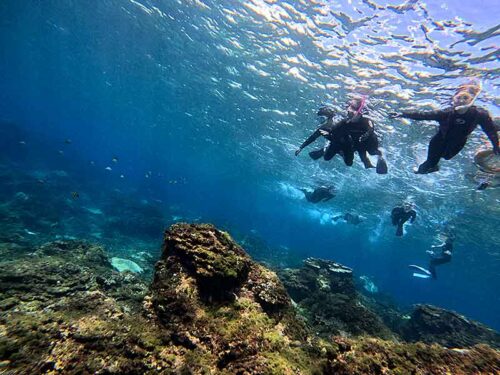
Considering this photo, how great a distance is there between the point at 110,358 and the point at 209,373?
3.25 ft

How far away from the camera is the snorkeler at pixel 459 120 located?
269 inches

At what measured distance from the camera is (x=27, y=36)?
39031 mm

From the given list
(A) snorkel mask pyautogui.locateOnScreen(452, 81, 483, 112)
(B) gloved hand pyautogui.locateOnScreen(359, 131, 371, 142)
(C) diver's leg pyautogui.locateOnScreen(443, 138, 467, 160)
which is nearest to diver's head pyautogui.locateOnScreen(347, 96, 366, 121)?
(B) gloved hand pyautogui.locateOnScreen(359, 131, 371, 142)

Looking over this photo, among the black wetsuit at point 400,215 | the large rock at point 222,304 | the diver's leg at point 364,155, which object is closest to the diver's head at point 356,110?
the diver's leg at point 364,155

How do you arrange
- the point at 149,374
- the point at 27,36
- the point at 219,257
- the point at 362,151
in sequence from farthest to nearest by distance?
1. the point at 27,36
2. the point at 362,151
3. the point at 219,257
4. the point at 149,374

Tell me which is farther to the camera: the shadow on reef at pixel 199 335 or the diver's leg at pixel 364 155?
the diver's leg at pixel 364 155

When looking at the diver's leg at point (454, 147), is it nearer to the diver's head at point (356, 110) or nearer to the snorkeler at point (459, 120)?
the snorkeler at point (459, 120)

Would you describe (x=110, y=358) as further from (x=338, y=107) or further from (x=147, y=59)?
(x=147, y=59)

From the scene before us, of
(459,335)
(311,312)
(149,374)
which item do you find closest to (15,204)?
(311,312)

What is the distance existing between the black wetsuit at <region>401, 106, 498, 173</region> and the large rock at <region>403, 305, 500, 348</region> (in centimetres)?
714

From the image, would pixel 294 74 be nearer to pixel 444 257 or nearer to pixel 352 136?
pixel 352 136

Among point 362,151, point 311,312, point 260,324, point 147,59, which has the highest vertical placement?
point 147,59

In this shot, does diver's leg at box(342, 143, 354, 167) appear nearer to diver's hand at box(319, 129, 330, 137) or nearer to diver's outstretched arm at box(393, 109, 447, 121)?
diver's hand at box(319, 129, 330, 137)

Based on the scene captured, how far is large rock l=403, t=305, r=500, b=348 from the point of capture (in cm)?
1014
